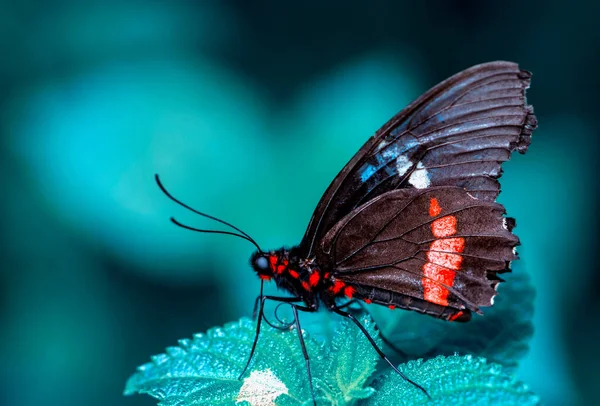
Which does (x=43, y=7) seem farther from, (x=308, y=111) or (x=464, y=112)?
(x=464, y=112)

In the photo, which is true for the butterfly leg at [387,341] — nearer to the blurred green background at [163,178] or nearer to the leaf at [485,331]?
the leaf at [485,331]

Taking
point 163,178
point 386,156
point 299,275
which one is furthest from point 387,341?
point 163,178

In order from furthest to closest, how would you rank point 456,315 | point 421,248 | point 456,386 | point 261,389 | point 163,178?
point 163,178
point 421,248
point 456,315
point 261,389
point 456,386

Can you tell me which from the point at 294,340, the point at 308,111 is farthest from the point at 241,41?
the point at 294,340

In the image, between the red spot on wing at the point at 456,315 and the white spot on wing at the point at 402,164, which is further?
the white spot on wing at the point at 402,164

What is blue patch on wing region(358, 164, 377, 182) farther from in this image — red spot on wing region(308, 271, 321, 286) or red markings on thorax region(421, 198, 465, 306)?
red spot on wing region(308, 271, 321, 286)

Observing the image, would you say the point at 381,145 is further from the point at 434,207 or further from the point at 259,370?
the point at 259,370

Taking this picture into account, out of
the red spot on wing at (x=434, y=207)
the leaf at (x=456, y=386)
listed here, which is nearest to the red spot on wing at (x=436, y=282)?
the red spot on wing at (x=434, y=207)

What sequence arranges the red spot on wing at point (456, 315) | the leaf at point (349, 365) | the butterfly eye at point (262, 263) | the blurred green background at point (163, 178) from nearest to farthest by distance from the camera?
the leaf at point (349, 365) → the red spot on wing at point (456, 315) → the butterfly eye at point (262, 263) → the blurred green background at point (163, 178)
